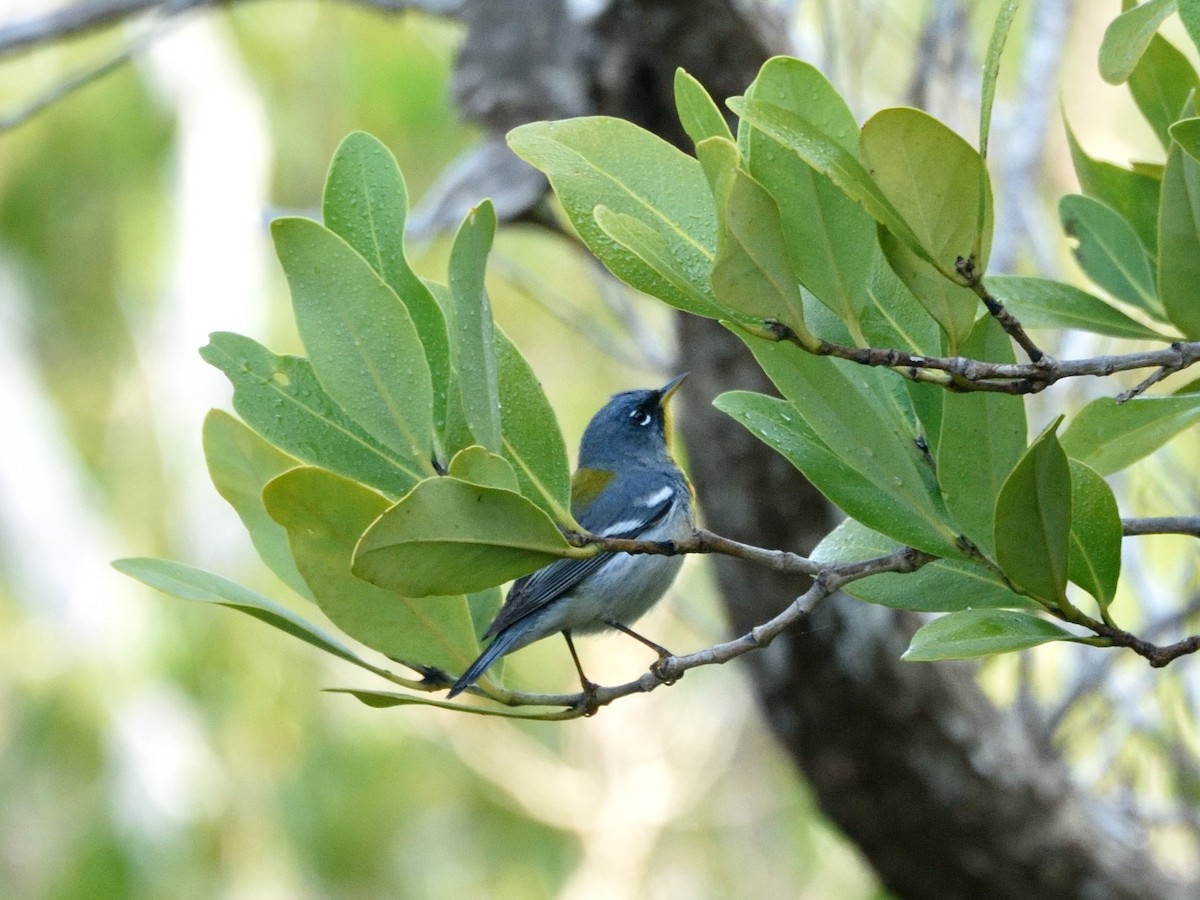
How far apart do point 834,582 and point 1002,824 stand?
2150mm

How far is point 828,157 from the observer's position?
0.96 m

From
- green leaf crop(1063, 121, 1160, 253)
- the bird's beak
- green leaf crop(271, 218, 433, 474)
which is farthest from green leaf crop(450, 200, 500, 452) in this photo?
the bird's beak

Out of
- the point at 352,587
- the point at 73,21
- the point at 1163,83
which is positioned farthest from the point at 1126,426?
the point at 73,21

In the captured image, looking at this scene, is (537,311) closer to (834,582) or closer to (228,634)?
(228,634)

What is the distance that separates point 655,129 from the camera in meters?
3.00

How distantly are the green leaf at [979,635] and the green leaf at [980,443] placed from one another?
67 millimetres

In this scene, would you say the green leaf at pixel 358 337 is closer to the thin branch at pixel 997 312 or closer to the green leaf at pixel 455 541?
the green leaf at pixel 455 541

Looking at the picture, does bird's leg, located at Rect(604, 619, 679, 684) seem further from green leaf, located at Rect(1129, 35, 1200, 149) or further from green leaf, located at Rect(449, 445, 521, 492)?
green leaf, located at Rect(1129, 35, 1200, 149)

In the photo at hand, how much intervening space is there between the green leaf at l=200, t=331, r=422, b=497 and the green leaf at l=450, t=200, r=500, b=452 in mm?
134

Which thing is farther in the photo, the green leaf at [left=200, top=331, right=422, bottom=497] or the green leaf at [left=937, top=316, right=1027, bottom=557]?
the green leaf at [left=200, top=331, right=422, bottom=497]

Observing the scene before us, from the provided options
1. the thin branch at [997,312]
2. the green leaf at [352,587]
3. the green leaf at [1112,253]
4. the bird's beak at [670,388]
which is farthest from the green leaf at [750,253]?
the bird's beak at [670,388]

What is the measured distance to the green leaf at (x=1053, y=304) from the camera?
1396 millimetres

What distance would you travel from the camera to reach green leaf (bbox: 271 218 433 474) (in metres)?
1.09

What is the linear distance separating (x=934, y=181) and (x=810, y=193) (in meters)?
0.11
